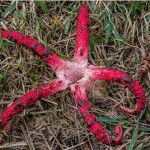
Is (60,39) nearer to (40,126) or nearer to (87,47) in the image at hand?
(87,47)

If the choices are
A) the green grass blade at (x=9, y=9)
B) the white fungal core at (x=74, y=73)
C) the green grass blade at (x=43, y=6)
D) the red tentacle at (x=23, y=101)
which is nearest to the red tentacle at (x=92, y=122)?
the white fungal core at (x=74, y=73)

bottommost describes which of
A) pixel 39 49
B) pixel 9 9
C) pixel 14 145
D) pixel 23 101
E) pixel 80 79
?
pixel 14 145

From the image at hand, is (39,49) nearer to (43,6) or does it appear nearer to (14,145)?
(43,6)

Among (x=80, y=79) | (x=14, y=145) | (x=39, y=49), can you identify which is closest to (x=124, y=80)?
(x=80, y=79)

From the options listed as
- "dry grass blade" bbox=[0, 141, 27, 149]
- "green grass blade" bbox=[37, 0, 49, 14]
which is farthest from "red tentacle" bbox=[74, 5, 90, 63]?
"dry grass blade" bbox=[0, 141, 27, 149]

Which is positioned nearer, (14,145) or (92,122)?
(92,122)

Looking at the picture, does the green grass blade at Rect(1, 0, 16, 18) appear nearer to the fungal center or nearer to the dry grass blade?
the fungal center

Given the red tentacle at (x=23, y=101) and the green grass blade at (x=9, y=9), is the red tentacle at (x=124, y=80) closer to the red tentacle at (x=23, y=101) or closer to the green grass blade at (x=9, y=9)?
the red tentacle at (x=23, y=101)

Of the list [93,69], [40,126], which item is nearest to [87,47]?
[93,69]
